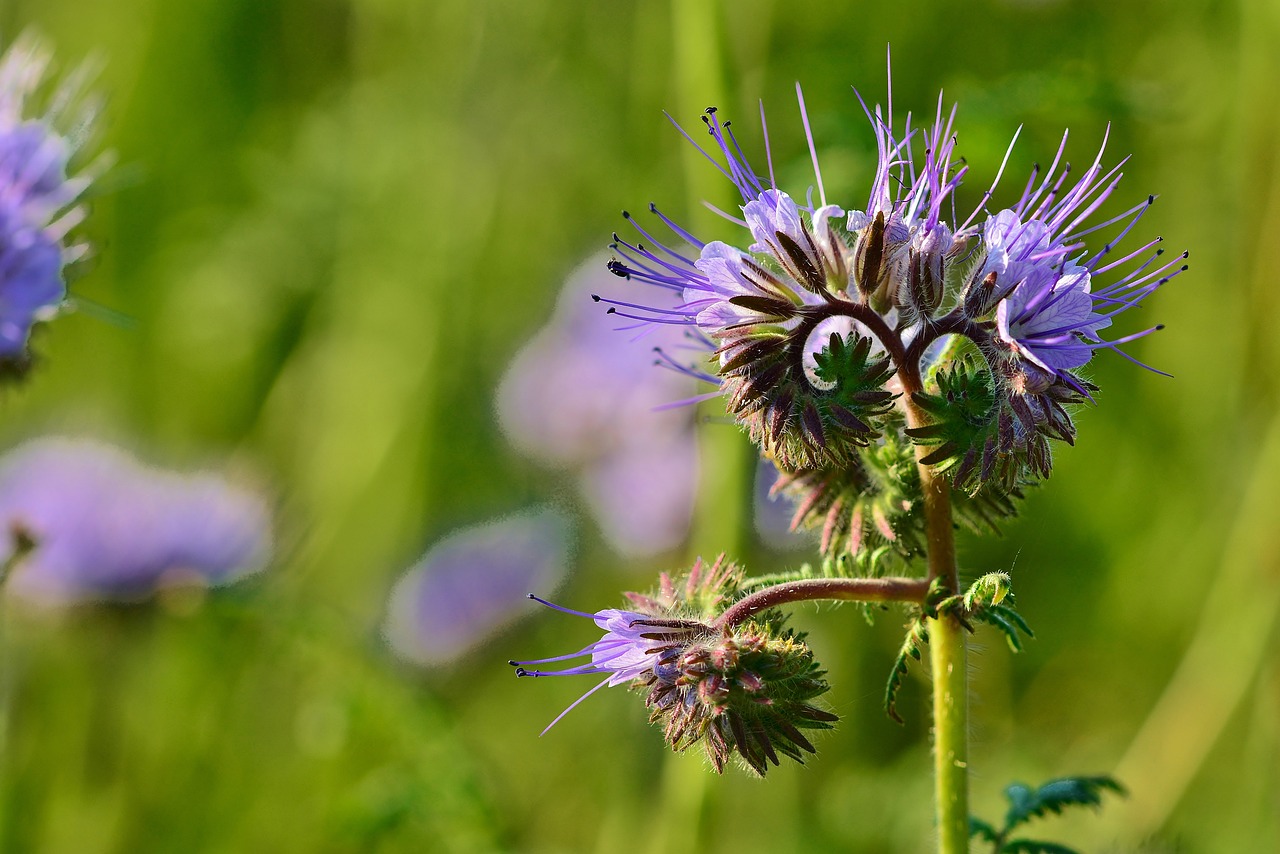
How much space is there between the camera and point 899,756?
14.0 ft

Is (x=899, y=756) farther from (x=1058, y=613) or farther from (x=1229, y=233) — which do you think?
(x=1229, y=233)

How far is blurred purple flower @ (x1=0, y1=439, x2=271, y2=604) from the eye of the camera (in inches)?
161

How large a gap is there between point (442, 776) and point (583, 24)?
3.48 meters

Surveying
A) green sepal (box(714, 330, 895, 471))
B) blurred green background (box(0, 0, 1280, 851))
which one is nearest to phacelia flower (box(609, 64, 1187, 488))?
green sepal (box(714, 330, 895, 471))

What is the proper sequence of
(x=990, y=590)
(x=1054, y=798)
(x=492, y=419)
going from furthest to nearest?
(x=492, y=419)
(x=1054, y=798)
(x=990, y=590)

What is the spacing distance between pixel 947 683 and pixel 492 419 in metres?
3.73

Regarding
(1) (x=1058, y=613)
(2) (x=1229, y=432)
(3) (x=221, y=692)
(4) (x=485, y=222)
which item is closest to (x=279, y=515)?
(3) (x=221, y=692)

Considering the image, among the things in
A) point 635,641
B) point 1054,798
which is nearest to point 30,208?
point 635,641

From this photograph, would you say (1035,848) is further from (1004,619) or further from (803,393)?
(803,393)

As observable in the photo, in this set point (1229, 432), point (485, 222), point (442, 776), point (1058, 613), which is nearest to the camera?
point (442, 776)

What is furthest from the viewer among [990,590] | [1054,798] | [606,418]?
[606,418]

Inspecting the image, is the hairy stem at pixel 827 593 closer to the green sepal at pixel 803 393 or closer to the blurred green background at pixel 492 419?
the green sepal at pixel 803 393

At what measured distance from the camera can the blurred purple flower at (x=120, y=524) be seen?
4094mm

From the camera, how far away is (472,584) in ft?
16.3
